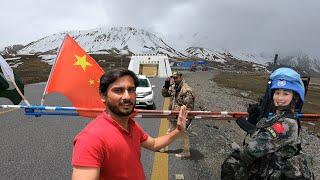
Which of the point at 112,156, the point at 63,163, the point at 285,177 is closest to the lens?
the point at 112,156

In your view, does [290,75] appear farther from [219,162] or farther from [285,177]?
[219,162]

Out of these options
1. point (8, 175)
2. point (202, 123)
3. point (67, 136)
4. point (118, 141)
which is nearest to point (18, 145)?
point (67, 136)

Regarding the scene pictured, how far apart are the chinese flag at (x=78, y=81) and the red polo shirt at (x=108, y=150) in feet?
7.83

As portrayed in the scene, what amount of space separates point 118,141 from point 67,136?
8268 millimetres

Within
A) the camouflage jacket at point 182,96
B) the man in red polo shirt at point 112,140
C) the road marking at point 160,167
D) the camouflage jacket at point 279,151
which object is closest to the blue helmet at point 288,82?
the camouflage jacket at point 279,151

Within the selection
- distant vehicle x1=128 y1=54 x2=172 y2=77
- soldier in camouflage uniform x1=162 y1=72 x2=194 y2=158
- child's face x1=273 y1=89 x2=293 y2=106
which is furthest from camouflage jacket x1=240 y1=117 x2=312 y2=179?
distant vehicle x1=128 y1=54 x2=172 y2=77

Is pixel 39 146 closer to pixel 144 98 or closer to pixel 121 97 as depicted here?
pixel 121 97

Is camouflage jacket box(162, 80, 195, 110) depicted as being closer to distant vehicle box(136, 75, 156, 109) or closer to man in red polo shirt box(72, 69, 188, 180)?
man in red polo shirt box(72, 69, 188, 180)

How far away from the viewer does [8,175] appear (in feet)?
23.8

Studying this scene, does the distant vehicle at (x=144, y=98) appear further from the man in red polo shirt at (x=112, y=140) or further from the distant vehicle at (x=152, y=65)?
the distant vehicle at (x=152, y=65)

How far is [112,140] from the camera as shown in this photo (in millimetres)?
3004

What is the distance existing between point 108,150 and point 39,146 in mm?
7033

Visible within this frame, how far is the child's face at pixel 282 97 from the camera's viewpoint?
3.53 m

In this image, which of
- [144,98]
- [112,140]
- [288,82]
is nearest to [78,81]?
[112,140]
